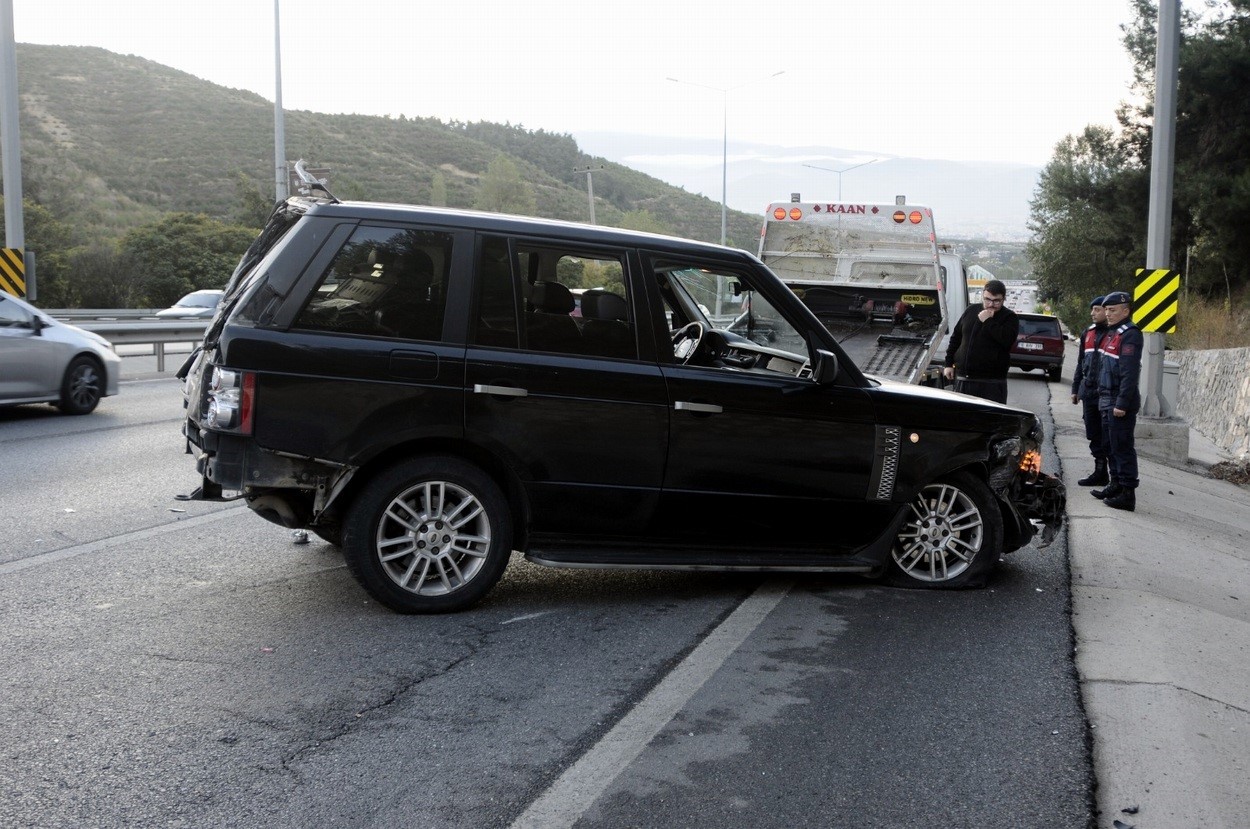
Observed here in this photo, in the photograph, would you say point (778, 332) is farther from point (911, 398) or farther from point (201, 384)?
point (201, 384)

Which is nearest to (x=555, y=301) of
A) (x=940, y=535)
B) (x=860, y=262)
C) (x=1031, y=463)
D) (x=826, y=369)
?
(x=826, y=369)

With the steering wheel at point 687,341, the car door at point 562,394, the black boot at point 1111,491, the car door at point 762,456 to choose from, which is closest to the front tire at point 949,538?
the car door at point 762,456

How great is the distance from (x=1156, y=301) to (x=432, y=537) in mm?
11968

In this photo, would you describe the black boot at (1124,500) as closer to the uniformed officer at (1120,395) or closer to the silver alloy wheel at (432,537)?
the uniformed officer at (1120,395)

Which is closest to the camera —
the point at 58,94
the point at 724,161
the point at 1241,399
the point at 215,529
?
the point at 215,529

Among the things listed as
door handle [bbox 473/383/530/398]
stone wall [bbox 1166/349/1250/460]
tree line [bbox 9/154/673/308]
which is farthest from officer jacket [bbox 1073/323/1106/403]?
tree line [bbox 9/154/673/308]

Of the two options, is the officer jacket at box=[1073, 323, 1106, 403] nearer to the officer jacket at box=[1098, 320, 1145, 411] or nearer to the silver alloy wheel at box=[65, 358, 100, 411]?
the officer jacket at box=[1098, 320, 1145, 411]

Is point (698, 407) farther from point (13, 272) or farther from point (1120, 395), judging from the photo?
point (13, 272)

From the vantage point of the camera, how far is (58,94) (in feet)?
294

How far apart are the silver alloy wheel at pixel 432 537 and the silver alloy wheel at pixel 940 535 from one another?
8.07 feet

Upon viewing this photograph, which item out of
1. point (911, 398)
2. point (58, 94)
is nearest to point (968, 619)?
point (911, 398)

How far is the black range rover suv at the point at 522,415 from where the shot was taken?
5.68 meters

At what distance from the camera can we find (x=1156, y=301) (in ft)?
49.0

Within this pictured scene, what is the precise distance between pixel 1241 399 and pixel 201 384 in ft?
53.8
